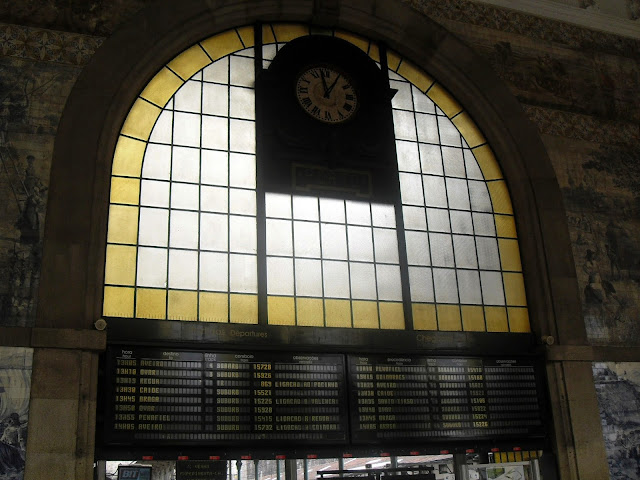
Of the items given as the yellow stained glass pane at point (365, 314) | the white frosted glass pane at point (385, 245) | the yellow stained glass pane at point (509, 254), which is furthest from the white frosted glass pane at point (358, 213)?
the yellow stained glass pane at point (509, 254)

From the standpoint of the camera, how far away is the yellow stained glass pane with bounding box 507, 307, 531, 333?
10.6 metres

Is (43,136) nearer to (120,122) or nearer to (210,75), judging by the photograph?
(120,122)

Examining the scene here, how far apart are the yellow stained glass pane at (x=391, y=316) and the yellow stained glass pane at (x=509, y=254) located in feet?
6.81

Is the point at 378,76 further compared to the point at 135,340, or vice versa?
the point at 378,76

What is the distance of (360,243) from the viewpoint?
10172mm

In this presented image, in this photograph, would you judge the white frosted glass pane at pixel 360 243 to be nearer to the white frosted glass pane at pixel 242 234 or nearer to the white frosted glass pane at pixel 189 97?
the white frosted glass pane at pixel 242 234

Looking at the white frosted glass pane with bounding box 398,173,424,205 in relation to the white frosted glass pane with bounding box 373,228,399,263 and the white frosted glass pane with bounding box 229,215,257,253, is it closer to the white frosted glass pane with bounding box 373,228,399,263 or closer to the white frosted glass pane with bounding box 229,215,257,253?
the white frosted glass pane with bounding box 373,228,399,263

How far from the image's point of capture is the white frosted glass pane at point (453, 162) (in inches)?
443

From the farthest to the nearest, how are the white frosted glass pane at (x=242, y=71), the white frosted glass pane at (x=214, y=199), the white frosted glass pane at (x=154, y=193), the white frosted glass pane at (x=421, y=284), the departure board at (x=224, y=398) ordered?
the white frosted glass pane at (x=242, y=71) → the white frosted glass pane at (x=421, y=284) → the white frosted glass pane at (x=214, y=199) → the white frosted glass pane at (x=154, y=193) → the departure board at (x=224, y=398)

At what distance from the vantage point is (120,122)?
9.51 meters

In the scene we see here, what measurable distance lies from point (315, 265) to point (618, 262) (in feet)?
17.1

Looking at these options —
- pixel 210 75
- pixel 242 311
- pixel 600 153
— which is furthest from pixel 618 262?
pixel 210 75

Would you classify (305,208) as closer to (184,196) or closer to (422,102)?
(184,196)

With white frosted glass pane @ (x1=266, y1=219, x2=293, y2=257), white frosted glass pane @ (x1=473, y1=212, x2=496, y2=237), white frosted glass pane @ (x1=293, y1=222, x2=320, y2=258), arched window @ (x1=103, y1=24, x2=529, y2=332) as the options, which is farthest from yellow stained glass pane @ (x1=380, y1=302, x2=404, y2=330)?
white frosted glass pane @ (x1=473, y1=212, x2=496, y2=237)
